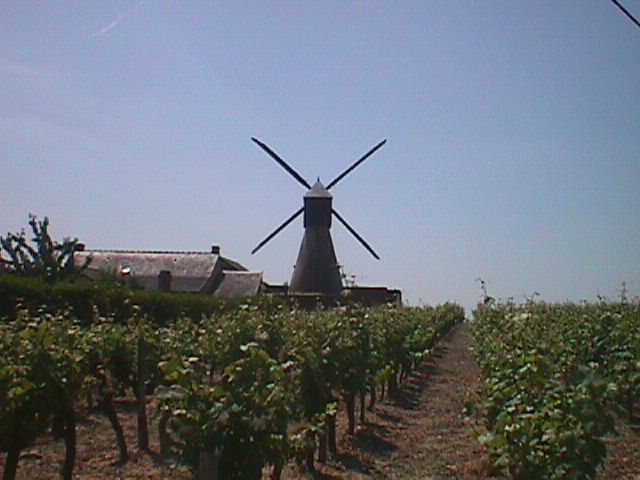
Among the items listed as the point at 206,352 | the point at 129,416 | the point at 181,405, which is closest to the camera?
the point at 181,405

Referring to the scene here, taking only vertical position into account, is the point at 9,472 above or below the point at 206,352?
below

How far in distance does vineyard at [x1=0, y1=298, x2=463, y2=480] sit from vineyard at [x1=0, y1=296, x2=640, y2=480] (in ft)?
0.05

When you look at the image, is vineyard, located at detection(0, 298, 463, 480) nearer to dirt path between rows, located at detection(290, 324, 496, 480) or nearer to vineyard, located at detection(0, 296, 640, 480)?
vineyard, located at detection(0, 296, 640, 480)

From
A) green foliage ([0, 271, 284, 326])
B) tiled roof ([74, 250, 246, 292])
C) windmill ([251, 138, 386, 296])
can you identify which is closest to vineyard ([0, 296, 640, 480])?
green foliage ([0, 271, 284, 326])

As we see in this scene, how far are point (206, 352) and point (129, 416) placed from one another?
77.5 inches

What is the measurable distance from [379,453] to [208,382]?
3.71 metres

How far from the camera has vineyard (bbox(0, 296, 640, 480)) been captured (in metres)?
4.97

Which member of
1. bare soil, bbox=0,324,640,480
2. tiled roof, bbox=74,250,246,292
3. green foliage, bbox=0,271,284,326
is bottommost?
bare soil, bbox=0,324,640,480

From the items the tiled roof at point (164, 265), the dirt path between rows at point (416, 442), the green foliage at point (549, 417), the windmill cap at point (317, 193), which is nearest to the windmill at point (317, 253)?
the windmill cap at point (317, 193)

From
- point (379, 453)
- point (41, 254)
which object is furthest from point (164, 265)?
point (379, 453)

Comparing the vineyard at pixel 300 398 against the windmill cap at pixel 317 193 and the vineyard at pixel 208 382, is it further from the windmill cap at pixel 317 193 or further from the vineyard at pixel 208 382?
the windmill cap at pixel 317 193

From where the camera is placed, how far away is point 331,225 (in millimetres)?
39781

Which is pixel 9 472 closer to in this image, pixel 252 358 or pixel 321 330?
pixel 252 358

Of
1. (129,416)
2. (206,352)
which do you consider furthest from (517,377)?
(129,416)
